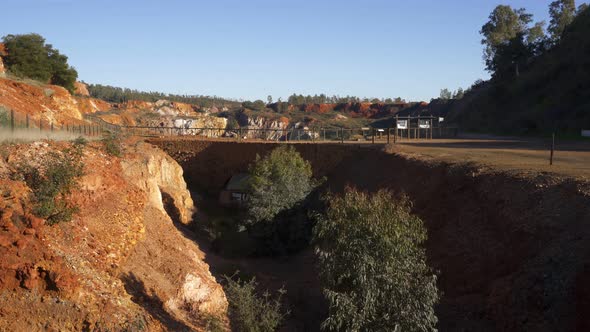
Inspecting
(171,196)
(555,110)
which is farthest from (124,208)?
(555,110)

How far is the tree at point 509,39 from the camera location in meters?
72.7

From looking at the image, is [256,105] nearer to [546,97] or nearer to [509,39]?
[509,39]

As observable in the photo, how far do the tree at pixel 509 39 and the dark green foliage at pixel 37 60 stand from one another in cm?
5339

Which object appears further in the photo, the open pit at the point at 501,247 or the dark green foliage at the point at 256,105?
the dark green foliage at the point at 256,105

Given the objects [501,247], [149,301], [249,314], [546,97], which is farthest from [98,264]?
[546,97]

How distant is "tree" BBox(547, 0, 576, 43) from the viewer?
246 ft

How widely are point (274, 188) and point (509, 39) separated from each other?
60649mm

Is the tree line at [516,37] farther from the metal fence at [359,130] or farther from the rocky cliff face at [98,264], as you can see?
the rocky cliff face at [98,264]

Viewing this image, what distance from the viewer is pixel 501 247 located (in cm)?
1526

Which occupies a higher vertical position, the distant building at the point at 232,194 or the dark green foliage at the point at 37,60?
Answer: the dark green foliage at the point at 37,60

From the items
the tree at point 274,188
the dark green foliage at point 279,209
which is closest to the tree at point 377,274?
the dark green foliage at point 279,209

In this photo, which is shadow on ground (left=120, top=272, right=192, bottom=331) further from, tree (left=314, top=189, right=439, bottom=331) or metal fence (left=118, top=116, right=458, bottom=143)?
metal fence (left=118, top=116, right=458, bottom=143)

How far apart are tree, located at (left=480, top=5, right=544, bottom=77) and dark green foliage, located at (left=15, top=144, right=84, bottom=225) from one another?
2595 inches

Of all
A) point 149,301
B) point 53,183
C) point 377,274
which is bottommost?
point 149,301
